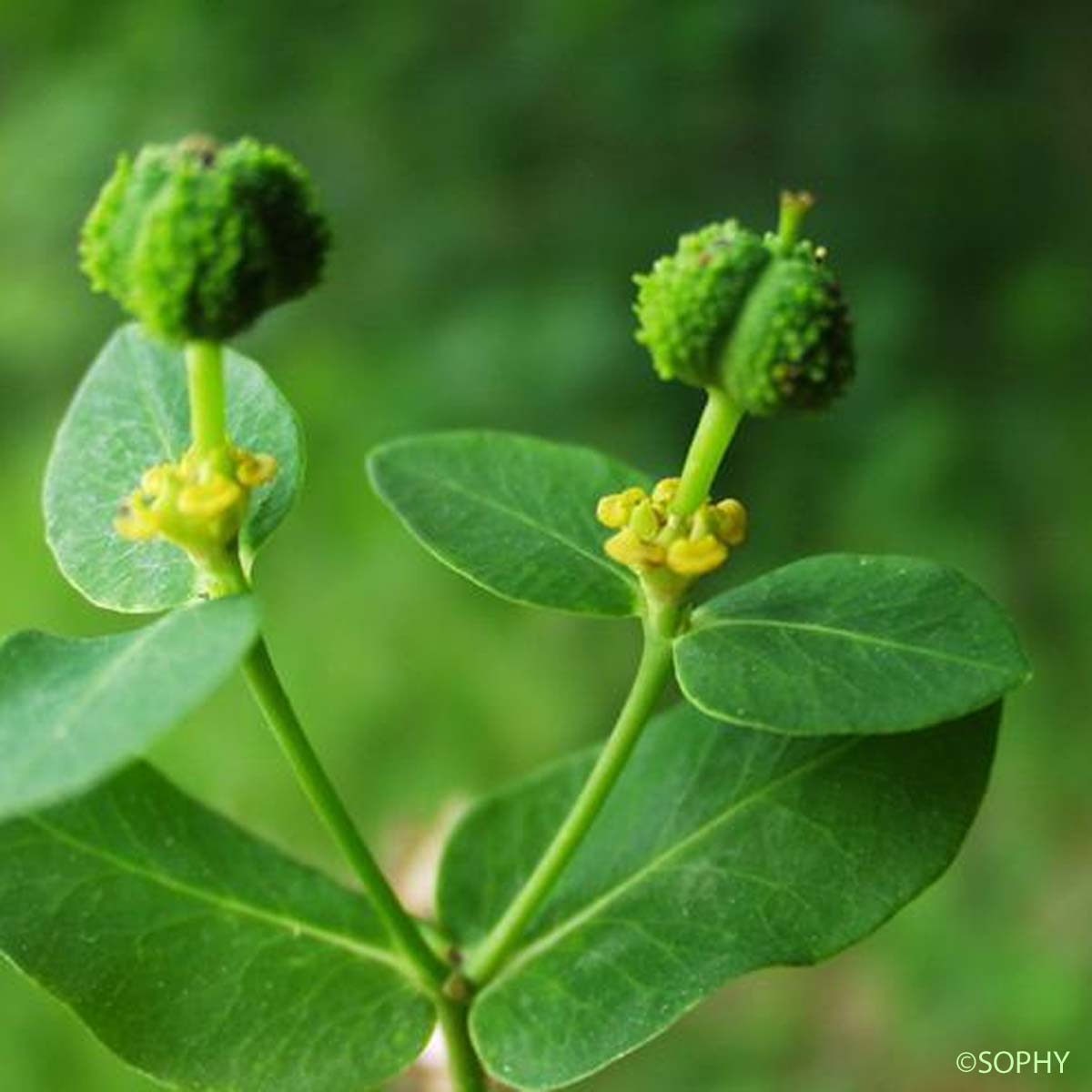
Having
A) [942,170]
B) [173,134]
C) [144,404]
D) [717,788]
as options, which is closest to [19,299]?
[173,134]

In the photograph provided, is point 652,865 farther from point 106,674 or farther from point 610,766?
point 106,674

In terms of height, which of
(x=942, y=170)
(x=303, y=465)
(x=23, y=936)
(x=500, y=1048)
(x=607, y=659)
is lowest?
(x=607, y=659)

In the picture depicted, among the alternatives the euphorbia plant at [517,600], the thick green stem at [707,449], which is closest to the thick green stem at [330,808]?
the euphorbia plant at [517,600]

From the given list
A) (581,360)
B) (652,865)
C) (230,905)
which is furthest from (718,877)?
(581,360)

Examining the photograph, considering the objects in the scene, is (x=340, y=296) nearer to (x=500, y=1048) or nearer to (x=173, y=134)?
(x=173, y=134)

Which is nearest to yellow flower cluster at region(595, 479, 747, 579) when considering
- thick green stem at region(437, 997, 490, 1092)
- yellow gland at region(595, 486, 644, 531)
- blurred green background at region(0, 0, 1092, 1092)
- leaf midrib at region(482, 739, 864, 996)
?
yellow gland at region(595, 486, 644, 531)

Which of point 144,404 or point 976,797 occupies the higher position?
point 144,404
